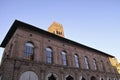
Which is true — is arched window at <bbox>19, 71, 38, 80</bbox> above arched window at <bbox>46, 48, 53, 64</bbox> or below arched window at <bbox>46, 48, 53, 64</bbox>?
below

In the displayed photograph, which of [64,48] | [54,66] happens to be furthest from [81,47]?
[54,66]

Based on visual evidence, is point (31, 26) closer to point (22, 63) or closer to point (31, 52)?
point (31, 52)

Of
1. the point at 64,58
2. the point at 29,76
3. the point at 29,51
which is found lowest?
the point at 29,76

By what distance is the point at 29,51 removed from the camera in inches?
571

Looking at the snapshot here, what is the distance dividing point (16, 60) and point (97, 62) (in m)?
17.2

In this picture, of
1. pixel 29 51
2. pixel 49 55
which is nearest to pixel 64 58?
pixel 49 55

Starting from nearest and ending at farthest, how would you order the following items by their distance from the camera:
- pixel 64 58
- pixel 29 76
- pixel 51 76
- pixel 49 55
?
pixel 29 76
pixel 51 76
pixel 49 55
pixel 64 58

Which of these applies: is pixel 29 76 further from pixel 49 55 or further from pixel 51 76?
pixel 49 55

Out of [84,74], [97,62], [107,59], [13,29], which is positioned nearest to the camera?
[13,29]

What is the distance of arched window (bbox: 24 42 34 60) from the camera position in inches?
550

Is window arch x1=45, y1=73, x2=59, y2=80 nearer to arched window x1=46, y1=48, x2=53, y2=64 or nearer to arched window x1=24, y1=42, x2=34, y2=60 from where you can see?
arched window x1=46, y1=48, x2=53, y2=64

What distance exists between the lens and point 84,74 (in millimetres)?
18500

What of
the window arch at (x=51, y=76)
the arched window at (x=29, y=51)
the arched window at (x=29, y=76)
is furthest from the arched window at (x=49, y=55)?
the arched window at (x=29, y=76)

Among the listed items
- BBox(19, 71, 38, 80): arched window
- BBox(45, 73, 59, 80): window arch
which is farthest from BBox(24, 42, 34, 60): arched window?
BBox(45, 73, 59, 80): window arch
